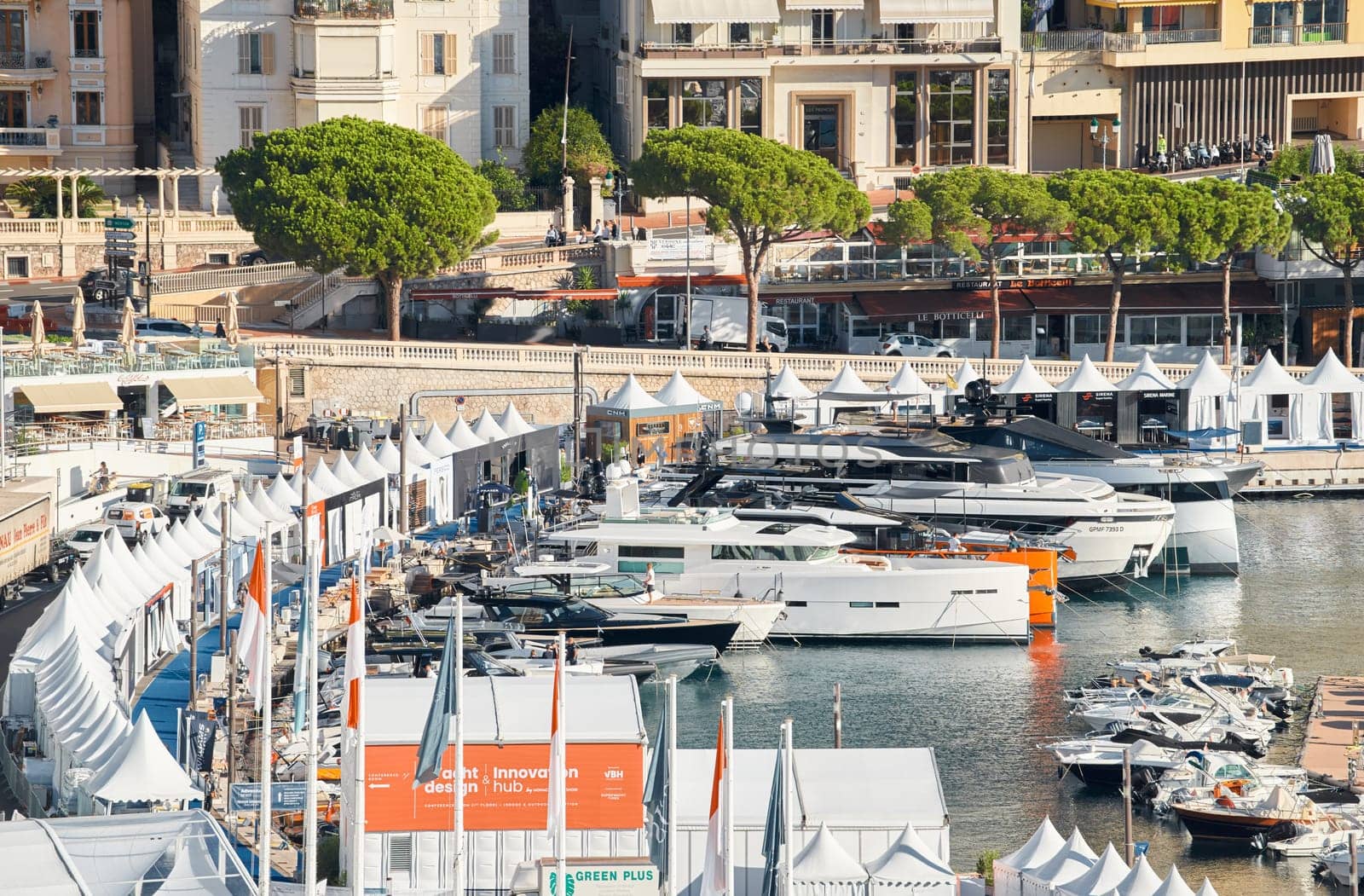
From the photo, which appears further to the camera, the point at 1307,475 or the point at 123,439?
the point at 1307,475

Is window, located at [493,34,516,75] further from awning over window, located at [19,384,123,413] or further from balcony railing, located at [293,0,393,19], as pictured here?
awning over window, located at [19,384,123,413]

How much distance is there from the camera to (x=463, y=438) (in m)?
77.1

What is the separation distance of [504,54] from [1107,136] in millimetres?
21236

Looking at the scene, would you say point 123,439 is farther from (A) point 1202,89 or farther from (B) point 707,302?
(A) point 1202,89

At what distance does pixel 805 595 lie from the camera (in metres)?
66.8

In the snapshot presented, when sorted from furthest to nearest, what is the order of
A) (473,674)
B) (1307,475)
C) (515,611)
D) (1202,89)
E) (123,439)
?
(1202,89) < (1307,475) < (123,439) < (515,611) < (473,674)

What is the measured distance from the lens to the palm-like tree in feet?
323

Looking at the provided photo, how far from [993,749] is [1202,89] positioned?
5432 cm

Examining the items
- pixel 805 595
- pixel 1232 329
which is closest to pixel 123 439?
pixel 805 595

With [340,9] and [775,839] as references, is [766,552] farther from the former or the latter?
[340,9]

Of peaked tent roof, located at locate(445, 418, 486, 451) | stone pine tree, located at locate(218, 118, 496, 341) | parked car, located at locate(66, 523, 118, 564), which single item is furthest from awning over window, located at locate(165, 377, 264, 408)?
parked car, located at locate(66, 523, 118, 564)

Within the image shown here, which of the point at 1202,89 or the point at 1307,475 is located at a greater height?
the point at 1202,89

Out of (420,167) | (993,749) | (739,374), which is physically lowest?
(993,749)

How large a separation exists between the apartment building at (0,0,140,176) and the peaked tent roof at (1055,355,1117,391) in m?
34.5
